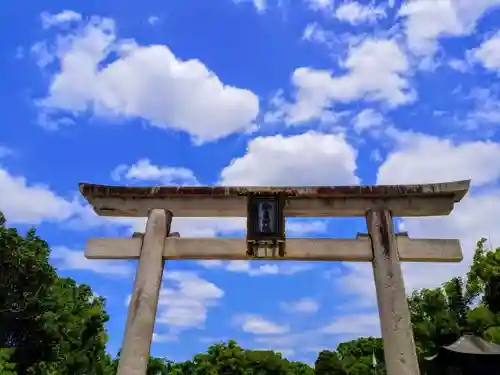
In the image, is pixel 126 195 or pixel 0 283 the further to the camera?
pixel 0 283

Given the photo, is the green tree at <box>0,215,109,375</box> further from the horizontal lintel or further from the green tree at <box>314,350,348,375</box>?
the green tree at <box>314,350,348,375</box>

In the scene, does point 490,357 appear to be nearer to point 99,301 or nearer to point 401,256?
point 401,256

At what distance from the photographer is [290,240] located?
793 cm

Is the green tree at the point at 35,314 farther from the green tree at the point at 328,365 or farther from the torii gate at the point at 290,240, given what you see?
the green tree at the point at 328,365

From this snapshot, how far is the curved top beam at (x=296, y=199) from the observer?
8.09m

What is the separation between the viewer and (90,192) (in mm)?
8367

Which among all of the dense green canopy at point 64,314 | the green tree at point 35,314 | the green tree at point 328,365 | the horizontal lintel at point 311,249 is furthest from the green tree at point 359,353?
the horizontal lintel at point 311,249

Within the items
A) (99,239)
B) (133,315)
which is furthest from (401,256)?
(99,239)

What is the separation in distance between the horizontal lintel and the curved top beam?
1.79 ft

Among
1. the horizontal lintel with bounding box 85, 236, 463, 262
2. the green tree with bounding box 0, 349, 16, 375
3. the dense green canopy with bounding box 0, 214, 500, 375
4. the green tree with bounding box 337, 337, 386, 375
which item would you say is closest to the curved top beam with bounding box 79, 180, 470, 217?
the horizontal lintel with bounding box 85, 236, 463, 262

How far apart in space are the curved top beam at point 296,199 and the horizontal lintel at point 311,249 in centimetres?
55

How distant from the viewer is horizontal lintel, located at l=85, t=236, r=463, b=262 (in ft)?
25.8

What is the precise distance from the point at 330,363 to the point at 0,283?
107 ft

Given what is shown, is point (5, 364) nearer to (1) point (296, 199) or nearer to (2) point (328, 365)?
(1) point (296, 199)
